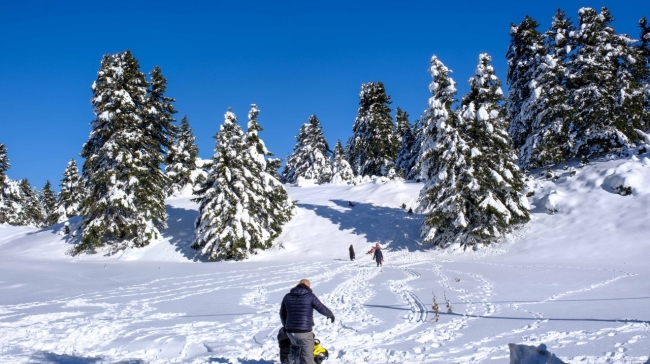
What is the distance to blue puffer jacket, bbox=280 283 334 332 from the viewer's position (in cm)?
625

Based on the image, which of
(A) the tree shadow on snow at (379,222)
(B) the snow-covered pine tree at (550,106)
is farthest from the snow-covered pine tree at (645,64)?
(A) the tree shadow on snow at (379,222)

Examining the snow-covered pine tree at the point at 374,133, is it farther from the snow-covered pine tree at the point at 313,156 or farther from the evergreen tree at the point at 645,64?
Result: the evergreen tree at the point at 645,64

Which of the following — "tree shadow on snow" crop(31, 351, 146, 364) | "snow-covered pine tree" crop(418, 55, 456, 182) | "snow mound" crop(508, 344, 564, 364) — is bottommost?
"tree shadow on snow" crop(31, 351, 146, 364)

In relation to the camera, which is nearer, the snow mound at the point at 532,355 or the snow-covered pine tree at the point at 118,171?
the snow mound at the point at 532,355

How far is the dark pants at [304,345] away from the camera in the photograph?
6203 mm

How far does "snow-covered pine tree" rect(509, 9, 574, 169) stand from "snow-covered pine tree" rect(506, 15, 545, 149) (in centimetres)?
65

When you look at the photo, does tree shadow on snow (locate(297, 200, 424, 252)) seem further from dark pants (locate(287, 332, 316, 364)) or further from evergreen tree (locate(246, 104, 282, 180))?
dark pants (locate(287, 332, 316, 364))

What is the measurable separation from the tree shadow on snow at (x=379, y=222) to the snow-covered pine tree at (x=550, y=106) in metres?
9.59

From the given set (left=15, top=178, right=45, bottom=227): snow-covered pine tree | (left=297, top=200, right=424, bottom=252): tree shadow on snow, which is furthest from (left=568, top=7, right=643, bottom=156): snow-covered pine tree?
(left=15, top=178, right=45, bottom=227): snow-covered pine tree

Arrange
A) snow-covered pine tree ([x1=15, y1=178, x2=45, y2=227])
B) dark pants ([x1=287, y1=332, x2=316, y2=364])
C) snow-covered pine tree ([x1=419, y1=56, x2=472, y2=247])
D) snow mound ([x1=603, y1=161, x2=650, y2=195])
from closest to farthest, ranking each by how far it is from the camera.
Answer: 1. dark pants ([x1=287, y1=332, x2=316, y2=364])
2. snow mound ([x1=603, y1=161, x2=650, y2=195])
3. snow-covered pine tree ([x1=419, y1=56, x2=472, y2=247])
4. snow-covered pine tree ([x1=15, y1=178, x2=45, y2=227])

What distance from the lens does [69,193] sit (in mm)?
59031

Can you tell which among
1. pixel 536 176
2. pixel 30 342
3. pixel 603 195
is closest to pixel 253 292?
pixel 30 342

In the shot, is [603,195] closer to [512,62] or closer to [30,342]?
[512,62]

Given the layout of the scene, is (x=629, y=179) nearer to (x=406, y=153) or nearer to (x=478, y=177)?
(x=478, y=177)
